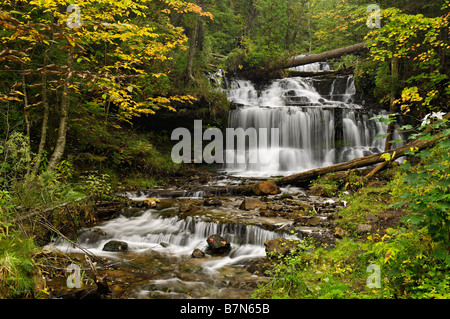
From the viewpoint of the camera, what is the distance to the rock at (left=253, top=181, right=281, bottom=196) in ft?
28.9

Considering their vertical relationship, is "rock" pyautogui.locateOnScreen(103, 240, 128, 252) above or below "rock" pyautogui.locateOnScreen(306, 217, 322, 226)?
below

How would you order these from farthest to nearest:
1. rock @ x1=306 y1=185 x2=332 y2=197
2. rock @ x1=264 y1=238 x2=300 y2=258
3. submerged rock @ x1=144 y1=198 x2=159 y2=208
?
rock @ x1=306 y1=185 x2=332 y2=197 < submerged rock @ x1=144 y1=198 x2=159 y2=208 < rock @ x1=264 y1=238 x2=300 y2=258

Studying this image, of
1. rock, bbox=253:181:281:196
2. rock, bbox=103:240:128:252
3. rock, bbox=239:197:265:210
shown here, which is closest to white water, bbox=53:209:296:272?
rock, bbox=103:240:128:252

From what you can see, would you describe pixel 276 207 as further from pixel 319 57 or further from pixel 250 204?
pixel 319 57

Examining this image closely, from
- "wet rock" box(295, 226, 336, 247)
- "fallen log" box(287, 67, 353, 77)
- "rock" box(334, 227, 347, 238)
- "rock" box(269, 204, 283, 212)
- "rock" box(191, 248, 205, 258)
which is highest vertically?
"fallen log" box(287, 67, 353, 77)

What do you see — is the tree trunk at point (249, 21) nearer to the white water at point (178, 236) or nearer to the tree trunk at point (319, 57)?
the tree trunk at point (319, 57)

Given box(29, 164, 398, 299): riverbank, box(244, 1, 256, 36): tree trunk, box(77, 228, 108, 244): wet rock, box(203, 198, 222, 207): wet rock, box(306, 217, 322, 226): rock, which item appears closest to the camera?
box(29, 164, 398, 299): riverbank

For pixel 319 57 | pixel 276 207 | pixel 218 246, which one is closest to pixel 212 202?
pixel 276 207

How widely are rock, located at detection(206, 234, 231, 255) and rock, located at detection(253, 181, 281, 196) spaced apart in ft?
11.4

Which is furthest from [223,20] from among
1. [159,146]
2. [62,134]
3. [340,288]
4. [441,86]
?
[340,288]

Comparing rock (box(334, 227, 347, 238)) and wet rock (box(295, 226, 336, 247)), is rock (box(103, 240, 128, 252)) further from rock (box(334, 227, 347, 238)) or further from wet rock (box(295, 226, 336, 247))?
rock (box(334, 227, 347, 238))

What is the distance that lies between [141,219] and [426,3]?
42.2ft

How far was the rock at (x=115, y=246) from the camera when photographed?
548 centimetres
